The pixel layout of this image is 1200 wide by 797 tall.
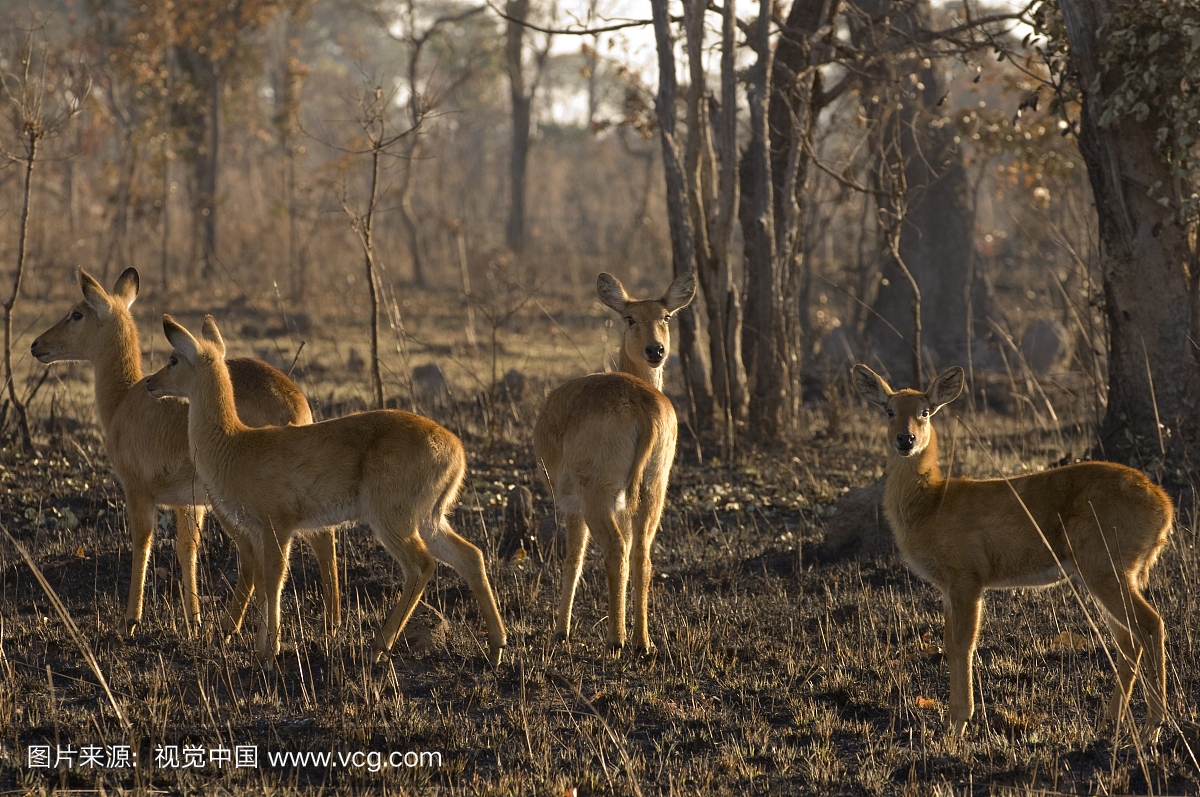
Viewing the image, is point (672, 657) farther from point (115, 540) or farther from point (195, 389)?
point (115, 540)

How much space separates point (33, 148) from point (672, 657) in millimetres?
5977

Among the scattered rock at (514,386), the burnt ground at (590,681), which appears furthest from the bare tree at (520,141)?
the burnt ground at (590,681)

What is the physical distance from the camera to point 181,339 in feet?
19.1

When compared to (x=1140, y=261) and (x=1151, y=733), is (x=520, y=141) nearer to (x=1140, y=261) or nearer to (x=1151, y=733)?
(x=1140, y=261)

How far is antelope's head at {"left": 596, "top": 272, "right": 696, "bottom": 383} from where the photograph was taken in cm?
762

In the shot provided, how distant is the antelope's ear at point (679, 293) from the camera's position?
809 centimetres

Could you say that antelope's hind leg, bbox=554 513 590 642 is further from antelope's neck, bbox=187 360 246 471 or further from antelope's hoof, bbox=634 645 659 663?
antelope's neck, bbox=187 360 246 471

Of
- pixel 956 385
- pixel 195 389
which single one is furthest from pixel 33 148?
pixel 956 385

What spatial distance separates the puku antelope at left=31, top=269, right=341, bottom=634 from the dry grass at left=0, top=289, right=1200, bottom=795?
0.86 ft

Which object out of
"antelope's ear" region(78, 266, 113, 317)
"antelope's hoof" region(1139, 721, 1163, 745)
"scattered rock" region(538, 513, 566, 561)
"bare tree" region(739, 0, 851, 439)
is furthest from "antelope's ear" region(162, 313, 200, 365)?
"bare tree" region(739, 0, 851, 439)

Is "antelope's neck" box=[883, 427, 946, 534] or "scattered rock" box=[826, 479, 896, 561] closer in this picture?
"antelope's neck" box=[883, 427, 946, 534]

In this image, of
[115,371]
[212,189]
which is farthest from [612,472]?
[212,189]

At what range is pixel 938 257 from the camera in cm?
1788

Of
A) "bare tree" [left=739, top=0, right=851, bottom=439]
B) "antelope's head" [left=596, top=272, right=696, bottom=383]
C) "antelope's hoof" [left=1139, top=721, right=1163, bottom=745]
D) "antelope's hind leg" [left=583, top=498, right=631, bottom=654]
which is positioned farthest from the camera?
"bare tree" [left=739, top=0, right=851, bottom=439]
